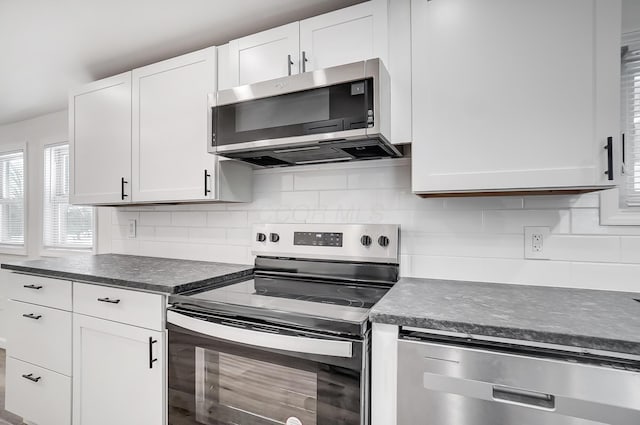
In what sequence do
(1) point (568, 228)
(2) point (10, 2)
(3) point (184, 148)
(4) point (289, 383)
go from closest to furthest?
(4) point (289, 383) < (1) point (568, 228) < (2) point (10, 2) < (3) point (184, 148)

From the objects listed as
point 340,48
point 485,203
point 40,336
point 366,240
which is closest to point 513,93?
point 485,203

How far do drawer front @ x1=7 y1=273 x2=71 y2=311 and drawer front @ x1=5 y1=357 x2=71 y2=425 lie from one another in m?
0.37

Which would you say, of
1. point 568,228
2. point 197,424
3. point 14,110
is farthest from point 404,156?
point 14,110

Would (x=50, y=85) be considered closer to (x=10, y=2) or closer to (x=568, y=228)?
(x=10, y=2)

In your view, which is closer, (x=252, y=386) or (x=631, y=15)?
(x=252, y=386)

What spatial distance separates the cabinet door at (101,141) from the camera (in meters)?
2.15

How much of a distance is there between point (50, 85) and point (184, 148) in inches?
65.5

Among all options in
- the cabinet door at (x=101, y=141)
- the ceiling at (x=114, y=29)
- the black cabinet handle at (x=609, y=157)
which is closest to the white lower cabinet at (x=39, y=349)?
the cabinet door at (x=101, y=141)

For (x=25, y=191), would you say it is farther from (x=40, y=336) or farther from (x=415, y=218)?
(x=415, y=218)

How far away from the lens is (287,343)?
1.11 m

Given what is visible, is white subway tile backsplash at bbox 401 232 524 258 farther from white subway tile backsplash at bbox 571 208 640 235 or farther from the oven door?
the oven door

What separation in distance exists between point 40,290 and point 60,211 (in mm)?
1831

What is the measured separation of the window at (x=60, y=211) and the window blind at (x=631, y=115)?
3.82 m

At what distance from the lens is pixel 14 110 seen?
3.26 meters
